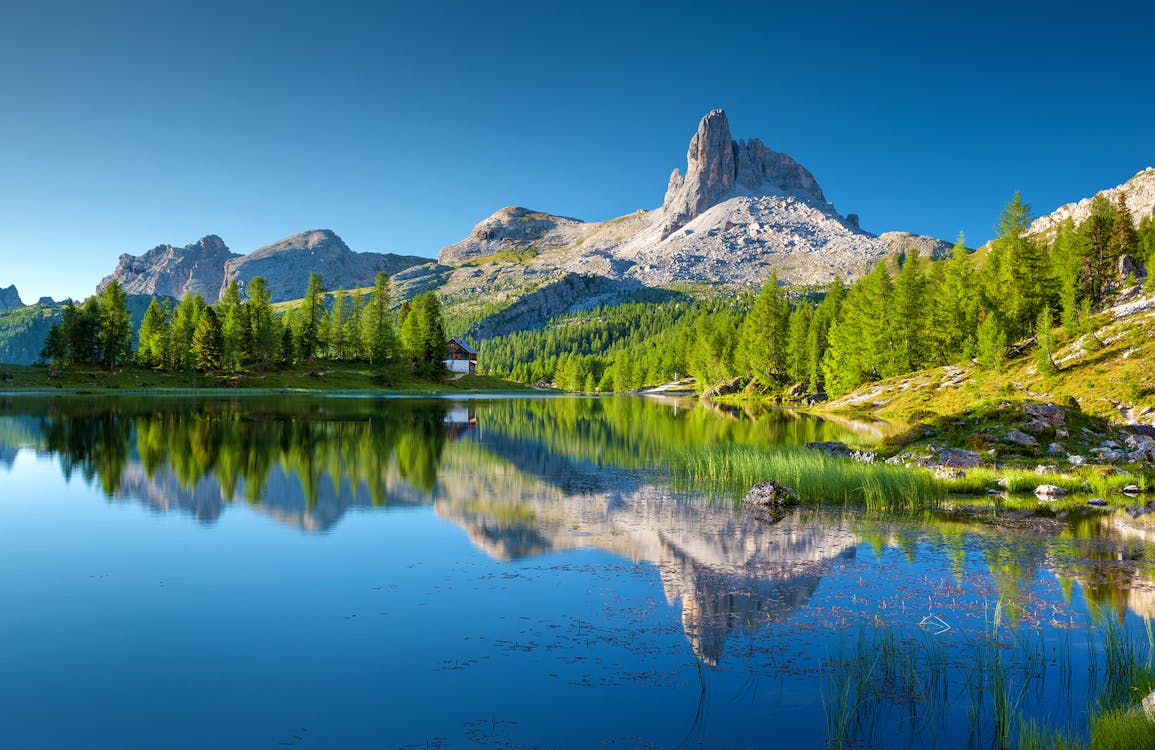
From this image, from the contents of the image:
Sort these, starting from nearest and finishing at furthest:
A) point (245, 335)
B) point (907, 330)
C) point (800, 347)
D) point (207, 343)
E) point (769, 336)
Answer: point (907, 330), point (207, 343), point (800, 347), point (245, 335), point (769, 336)

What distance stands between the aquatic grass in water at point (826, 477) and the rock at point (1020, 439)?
860 cm

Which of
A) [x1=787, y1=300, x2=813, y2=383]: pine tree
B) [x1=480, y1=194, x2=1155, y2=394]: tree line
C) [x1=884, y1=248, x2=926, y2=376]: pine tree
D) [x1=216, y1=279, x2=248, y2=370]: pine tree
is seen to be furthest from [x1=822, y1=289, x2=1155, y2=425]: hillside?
[x1=216, y1=279, x2=248, y2=370]: pine tree


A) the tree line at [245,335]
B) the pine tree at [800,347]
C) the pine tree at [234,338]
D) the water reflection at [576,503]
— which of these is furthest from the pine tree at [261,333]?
the pine tree at [800,347]

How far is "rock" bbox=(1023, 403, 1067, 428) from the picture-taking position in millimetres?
35375

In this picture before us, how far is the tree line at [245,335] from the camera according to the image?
110 m

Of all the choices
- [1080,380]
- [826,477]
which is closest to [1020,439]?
[826,477]

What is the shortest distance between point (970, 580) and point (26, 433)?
56.0 metres

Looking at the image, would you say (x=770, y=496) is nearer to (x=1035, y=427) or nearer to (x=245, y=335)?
(x=1035, y=427)

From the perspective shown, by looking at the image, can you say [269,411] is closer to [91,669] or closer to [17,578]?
[17,578]

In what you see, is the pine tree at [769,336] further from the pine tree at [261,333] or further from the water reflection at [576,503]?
the pine tree at [261,333]

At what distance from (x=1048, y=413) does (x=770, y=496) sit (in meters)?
21.2

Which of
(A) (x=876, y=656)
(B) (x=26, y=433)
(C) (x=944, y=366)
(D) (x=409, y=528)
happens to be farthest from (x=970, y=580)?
(C) (x=944, y=366)

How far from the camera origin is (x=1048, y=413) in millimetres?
35875

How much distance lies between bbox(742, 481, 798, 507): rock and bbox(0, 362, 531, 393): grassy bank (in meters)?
102
